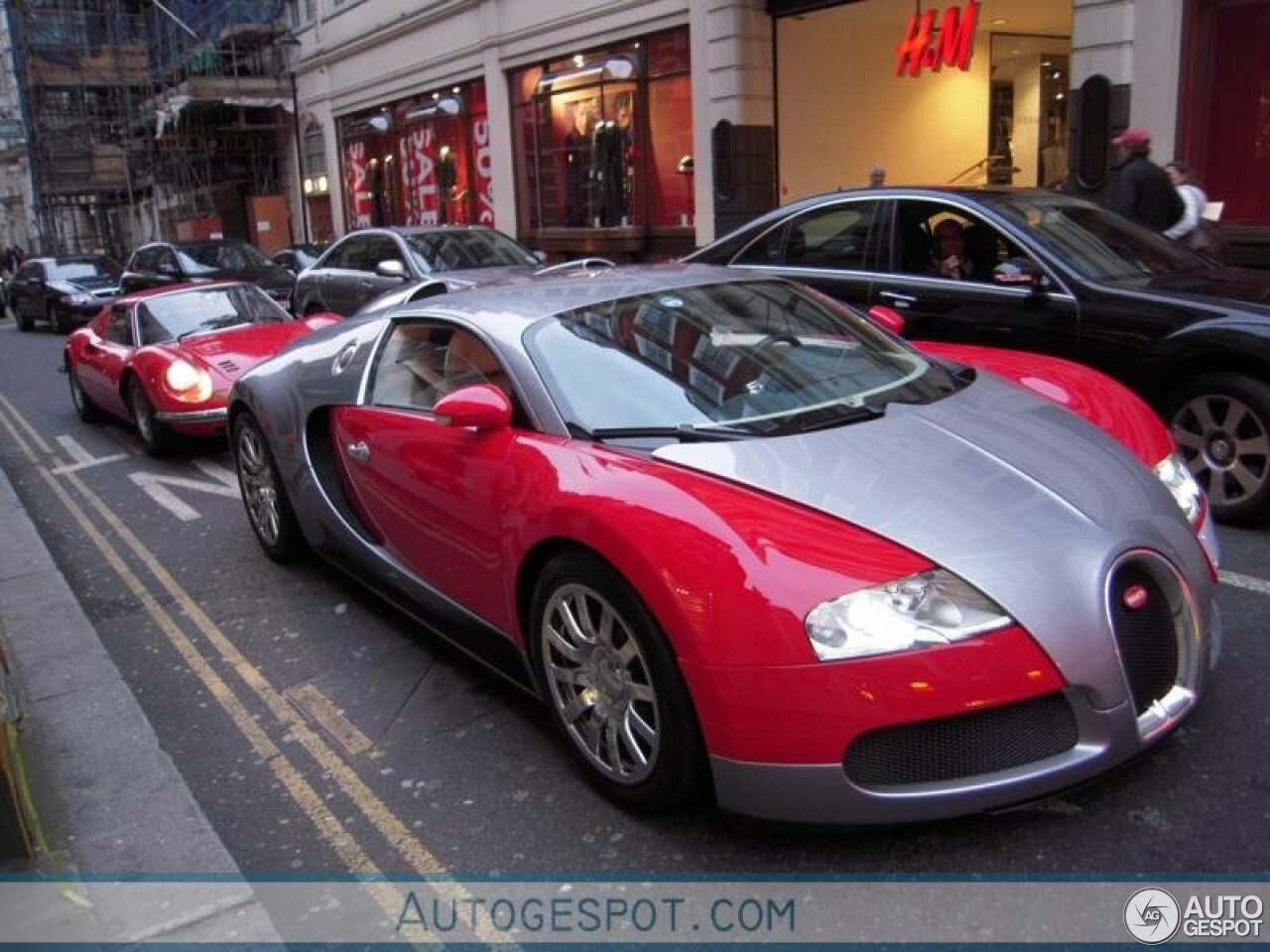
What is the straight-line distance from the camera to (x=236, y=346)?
344 inches

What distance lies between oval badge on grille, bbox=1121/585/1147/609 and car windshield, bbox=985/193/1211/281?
11.3ft

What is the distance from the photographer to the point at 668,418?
344 cm

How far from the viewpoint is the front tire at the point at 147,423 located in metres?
8.34

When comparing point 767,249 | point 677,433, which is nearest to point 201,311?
point 767,249

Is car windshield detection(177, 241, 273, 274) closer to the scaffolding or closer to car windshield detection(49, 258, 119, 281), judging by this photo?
car windshield detection(49, 258, 119, 281)

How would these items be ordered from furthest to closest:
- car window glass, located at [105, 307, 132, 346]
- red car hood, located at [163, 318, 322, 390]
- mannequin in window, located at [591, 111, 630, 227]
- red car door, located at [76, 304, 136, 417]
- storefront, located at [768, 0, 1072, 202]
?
mannequin in window, located at [591, 111, 630, 227]
storefront, located at [768, 0, 1072, 202]
car window glass, located at [105, 307, 132, 346]
red car door, located at [76, 304, 136, 417]
red car hood, located at [163, 318, 322, 390]

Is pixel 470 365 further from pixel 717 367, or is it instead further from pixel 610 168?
pixel 610 168

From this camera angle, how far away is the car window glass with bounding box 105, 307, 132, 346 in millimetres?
→ 9312

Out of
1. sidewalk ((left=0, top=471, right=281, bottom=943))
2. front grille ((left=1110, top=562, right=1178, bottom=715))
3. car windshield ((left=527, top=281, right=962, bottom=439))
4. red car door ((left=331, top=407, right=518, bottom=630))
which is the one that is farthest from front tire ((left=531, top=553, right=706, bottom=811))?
front grille ((left=1110, top=562, right=1178, bottom=715))

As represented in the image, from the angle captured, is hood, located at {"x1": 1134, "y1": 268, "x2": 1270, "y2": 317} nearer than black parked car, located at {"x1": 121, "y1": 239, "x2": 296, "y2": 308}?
Yes

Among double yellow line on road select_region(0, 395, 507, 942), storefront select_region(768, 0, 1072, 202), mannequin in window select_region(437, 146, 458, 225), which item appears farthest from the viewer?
mannequin in window select_region(437, 146, 458, 225)

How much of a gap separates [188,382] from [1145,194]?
285 inches

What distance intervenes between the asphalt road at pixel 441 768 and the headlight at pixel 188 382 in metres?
2.38

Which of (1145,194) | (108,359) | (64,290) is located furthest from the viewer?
(64,290)
